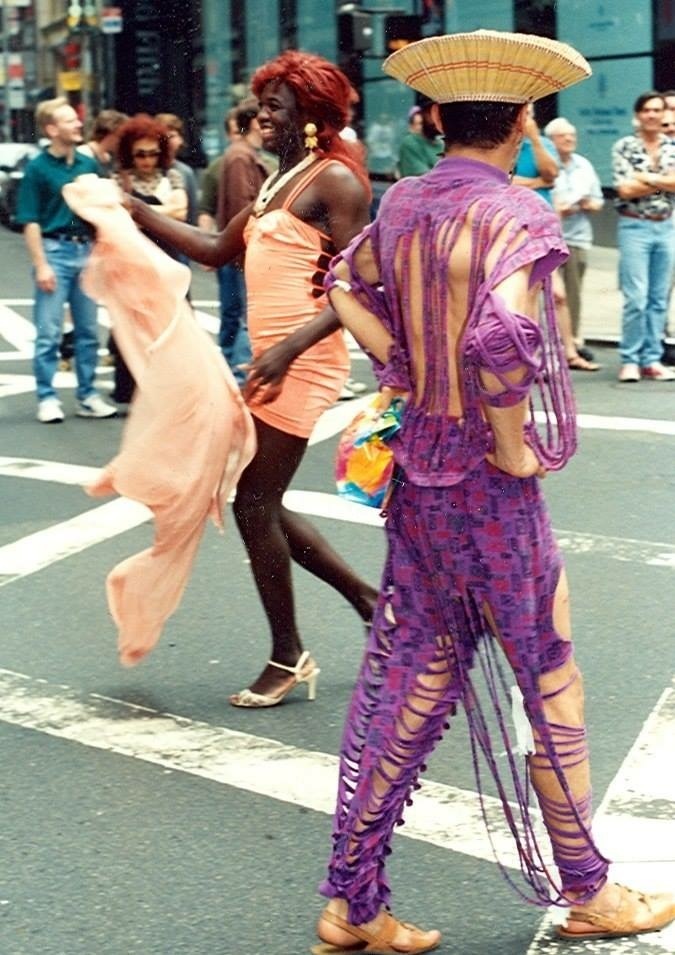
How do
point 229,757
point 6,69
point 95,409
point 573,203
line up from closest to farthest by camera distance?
point 229,757
point 95,409
point 573,203
point 6,69

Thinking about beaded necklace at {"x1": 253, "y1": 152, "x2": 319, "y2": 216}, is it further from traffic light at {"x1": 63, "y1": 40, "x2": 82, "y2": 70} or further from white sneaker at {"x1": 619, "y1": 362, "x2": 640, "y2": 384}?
traffic light at {"x1": 63, "y1": 40, "x2": 82, "y2": 70}

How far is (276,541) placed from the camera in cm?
542

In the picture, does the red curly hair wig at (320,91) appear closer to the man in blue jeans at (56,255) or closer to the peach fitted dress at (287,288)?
the peach fitted dress at (287,288)

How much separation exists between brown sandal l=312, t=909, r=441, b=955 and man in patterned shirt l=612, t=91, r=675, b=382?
28.8ft

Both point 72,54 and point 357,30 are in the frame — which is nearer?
point 357,30

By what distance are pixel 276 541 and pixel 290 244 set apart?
34.9 inches

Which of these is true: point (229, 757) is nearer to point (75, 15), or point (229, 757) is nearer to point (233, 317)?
point (233, 317)

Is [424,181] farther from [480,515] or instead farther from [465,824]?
[465,824]

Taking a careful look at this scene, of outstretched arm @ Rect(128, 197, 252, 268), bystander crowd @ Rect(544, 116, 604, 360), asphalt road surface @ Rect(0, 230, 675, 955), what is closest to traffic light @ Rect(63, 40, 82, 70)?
bystander crowd @ Rect(544, 116, 604, 360)

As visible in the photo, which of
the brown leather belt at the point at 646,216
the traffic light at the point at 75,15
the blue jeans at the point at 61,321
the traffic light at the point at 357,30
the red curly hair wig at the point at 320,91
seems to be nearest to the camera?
the red curly hair wig at the point at 320,91

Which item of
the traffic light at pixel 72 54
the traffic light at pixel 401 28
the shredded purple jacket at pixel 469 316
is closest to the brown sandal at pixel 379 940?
the shredded purple jacket at pixel 469 316

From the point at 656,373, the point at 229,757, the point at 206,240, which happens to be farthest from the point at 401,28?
the point at 229,757

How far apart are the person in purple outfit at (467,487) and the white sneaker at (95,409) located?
305 inches

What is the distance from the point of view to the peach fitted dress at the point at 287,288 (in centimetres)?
518
